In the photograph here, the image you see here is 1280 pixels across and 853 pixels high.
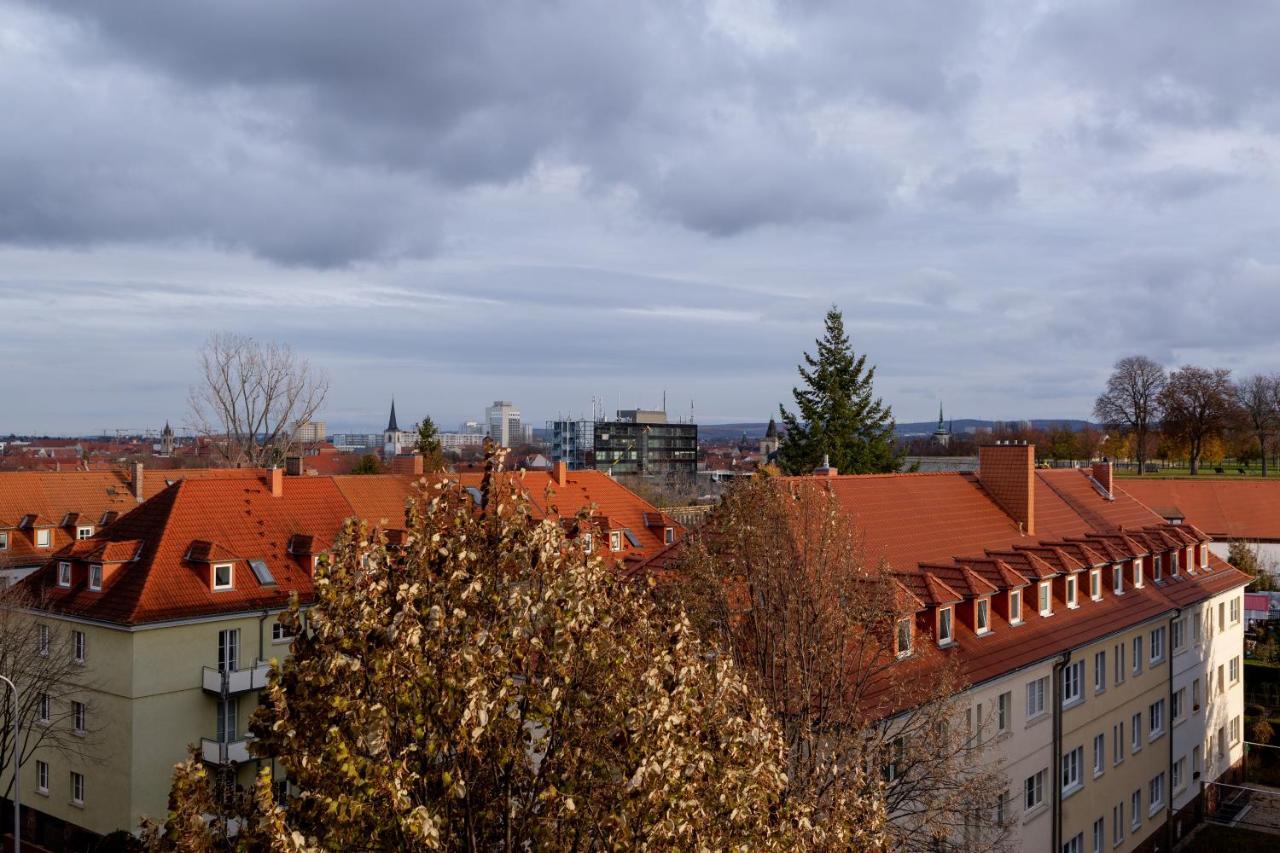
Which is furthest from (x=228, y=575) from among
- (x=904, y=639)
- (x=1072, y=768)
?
(x=1072, y=768)

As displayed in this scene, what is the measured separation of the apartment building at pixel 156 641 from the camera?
101 feet

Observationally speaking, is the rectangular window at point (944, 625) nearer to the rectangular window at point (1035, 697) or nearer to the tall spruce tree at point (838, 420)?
the rectangular window at point (1035, 697)

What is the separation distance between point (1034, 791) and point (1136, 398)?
7826 centimetres

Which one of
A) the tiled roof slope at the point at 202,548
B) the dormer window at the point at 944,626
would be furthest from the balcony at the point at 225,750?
the dormer window at the point at 944,626

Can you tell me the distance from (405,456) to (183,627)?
93.8ft

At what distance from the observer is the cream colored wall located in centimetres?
2900

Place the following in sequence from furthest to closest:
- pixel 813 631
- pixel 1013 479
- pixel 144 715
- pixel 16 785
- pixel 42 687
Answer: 1. pixel 1013 479
2. pixel 144 715
3. pixel 42 687
4. pixel 16 785
5. pixel 813 631

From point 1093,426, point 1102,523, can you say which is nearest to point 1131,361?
point 1093,426

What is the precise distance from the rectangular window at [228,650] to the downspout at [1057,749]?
24.5 meters

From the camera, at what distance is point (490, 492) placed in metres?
8.69

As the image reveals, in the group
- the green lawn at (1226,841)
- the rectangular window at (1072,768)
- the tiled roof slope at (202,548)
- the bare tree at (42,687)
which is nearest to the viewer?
the rectangular window at (1072,768)

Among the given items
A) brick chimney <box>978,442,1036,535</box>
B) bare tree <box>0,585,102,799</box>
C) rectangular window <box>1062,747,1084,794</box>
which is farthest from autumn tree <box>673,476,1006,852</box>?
bare tree <box>0,585,102,799</box>

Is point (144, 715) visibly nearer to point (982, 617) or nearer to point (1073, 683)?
point (982, 617)

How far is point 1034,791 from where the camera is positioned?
27.2 m
